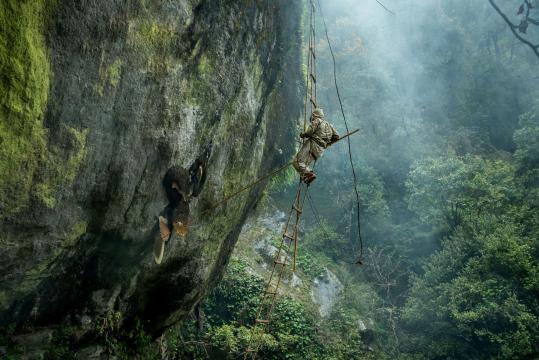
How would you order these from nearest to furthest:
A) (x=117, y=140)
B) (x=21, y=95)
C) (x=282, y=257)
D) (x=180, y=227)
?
(x=21, y=95)
(x=117, y=140)
(x=180, y=227)
(x=282, y=257)

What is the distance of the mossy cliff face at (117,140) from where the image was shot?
3.87 m

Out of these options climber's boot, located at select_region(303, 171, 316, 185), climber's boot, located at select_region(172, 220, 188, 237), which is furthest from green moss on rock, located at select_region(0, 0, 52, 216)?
climber's boot, located at select_region(303, 171, 316, 185)

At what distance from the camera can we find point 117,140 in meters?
4.88

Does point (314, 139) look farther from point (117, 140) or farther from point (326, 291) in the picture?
point (326, 291)

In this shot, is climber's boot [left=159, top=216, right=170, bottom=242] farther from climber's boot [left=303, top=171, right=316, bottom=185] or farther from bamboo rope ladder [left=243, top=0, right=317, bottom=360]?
climber's boot [left=303, top=171, right=316, bottom=185]

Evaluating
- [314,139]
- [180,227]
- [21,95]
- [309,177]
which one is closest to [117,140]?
[21,95]

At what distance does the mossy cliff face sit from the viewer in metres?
3.87

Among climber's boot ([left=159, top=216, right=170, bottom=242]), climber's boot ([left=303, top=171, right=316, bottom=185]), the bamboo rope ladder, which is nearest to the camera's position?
climber's boot ([left=303, top=171, right=316, bottom=185])

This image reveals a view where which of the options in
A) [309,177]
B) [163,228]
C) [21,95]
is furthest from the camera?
[163,228]

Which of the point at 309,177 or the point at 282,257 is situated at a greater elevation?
the point at 282,257

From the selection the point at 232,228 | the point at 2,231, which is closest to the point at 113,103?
the point at 2,231

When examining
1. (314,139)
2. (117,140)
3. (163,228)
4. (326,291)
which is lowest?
(163,228)

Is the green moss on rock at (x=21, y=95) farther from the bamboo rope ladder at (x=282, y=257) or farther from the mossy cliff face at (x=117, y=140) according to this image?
the bamboo rope ladder at (x=282, y=257)

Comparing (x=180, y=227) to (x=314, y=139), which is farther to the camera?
(x=180, y=227)
